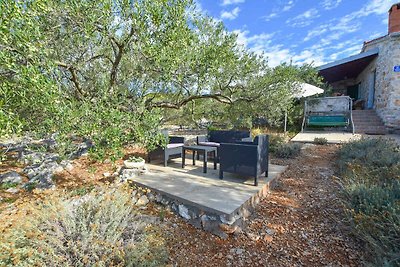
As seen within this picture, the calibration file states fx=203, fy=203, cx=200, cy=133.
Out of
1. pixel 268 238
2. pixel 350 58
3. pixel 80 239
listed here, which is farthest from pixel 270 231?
pixel 350 58

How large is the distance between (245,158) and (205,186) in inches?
36.3

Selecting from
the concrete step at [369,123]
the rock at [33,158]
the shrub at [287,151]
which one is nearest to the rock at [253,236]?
the shrub at [287,151]

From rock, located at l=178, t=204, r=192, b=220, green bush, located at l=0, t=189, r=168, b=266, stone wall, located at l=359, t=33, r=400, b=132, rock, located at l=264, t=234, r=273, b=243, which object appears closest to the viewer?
green bush, located at l=0, t=189, r=168, b=266

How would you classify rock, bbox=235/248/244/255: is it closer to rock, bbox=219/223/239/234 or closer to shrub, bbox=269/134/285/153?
rock, bbox=219/223/239/234

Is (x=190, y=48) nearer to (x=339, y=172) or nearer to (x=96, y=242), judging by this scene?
(x=96, y=242)

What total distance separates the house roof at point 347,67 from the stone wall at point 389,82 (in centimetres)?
79

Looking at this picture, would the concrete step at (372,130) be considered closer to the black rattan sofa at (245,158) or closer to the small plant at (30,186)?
the black rattan sofa at (245,158)

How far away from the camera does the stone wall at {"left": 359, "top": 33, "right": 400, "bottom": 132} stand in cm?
941

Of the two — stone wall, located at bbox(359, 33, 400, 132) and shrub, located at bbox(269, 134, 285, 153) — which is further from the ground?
stone wall, located at bbox(359, 33, 400, 132)

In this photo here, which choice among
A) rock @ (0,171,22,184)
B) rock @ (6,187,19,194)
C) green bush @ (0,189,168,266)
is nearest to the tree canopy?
green bush @ (0,189,168,266)

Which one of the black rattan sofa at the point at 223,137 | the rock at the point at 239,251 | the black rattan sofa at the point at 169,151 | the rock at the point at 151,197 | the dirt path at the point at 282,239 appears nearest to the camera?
the dirt path at the point at 282,239

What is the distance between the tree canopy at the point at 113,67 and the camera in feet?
7.97

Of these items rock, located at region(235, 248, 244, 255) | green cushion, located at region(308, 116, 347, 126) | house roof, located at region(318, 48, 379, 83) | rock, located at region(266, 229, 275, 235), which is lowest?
rock, located at region(235, 248, 244, 255)

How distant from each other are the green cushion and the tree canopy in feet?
18.8
